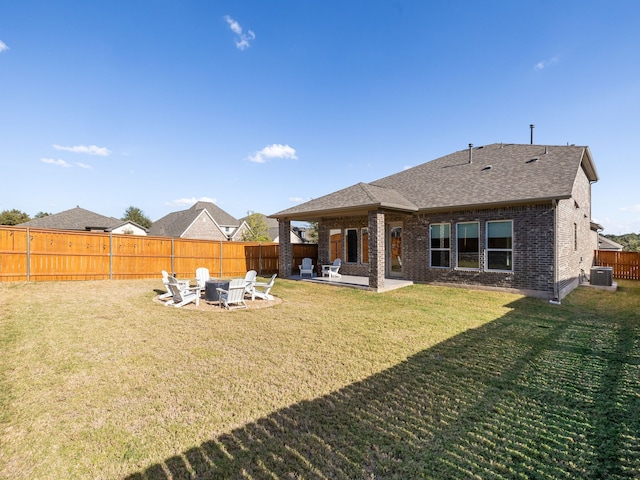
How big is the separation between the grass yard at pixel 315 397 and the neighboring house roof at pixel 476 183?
17.1 feet

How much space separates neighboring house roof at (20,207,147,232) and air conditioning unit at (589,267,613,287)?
124ft

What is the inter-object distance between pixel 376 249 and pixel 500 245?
4.63m

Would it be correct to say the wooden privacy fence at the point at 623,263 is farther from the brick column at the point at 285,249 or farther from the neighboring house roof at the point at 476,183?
the brick column at the point at 285,249

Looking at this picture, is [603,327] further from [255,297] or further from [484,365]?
[255,297]

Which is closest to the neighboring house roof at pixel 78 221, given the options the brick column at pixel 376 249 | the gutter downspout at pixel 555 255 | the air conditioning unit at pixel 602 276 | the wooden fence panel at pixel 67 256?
the wooden fence panel at pixel 67 256

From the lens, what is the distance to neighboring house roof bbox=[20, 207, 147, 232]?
29.8 metres

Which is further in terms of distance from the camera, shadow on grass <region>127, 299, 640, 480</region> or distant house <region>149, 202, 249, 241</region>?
distant house <region>149, 202, 249, 241</region>

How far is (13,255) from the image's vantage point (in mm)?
10766

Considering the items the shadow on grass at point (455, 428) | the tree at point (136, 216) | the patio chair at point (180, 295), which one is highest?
the tree at point (136, 216)

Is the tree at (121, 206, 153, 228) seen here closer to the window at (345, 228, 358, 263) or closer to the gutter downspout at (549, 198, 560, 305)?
the window at (345, 228, 358, 263)

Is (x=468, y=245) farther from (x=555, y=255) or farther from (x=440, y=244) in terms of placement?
(x=555, y=255)

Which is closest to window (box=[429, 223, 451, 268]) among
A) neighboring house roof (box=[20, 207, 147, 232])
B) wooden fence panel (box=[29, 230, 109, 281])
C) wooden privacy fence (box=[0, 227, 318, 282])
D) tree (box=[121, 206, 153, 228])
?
wooden privacy fence (box=[0, 227, 318, 282])

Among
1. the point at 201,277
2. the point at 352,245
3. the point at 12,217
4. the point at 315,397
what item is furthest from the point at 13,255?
the point at 12,217

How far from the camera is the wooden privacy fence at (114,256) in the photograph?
1095 cm
